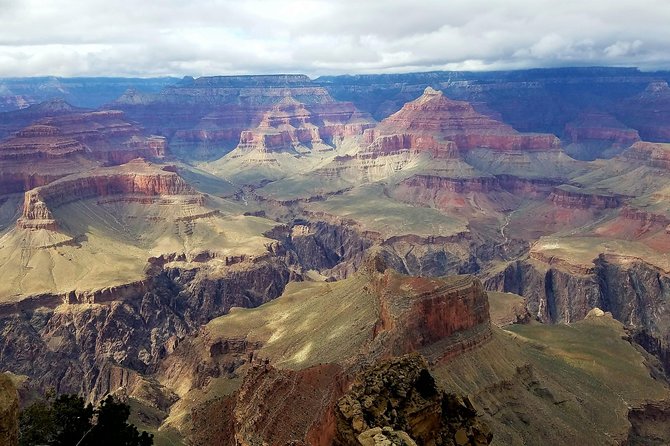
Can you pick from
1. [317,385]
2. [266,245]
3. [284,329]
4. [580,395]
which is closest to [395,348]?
[317,385]

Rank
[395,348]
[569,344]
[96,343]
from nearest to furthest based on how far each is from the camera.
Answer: [395,348], [569,344], [96,343]

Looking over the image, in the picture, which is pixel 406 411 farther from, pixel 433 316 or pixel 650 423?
pixel 650 423

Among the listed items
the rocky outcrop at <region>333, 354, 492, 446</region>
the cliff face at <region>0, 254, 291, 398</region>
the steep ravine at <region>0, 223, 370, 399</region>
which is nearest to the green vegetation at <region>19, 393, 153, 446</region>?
the rocky outcrop at <region>333, 354, 492, 446</region>

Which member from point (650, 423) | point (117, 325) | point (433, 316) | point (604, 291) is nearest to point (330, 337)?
point (433, 316)

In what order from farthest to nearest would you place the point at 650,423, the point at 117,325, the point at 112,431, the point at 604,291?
the point at 604,291 < the point at 117,325 < the point at 650,423 < the point at 112,431

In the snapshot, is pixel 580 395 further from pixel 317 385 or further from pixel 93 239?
pixel 93 239

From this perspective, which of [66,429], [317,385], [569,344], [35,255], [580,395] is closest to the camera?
[66,429]
